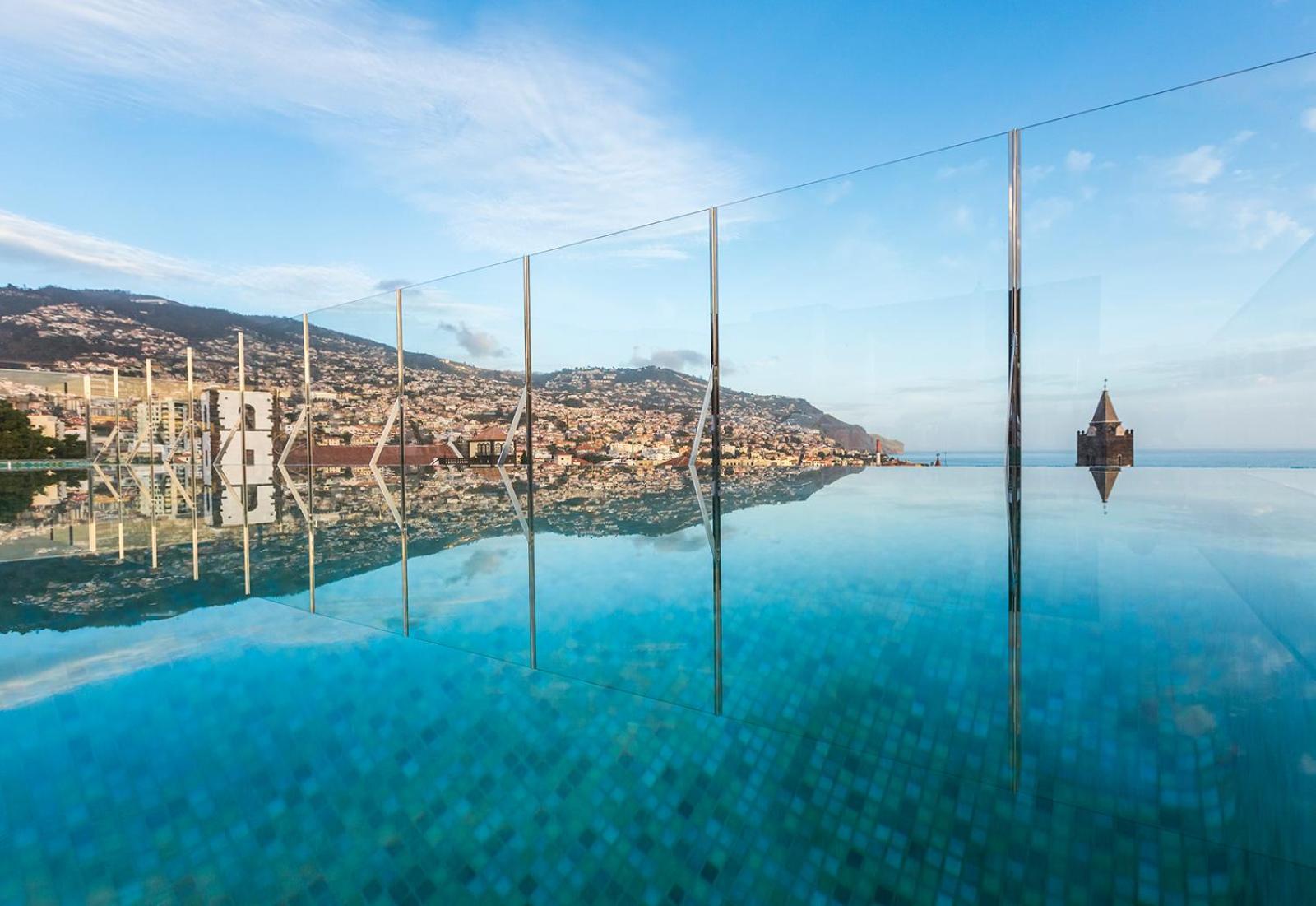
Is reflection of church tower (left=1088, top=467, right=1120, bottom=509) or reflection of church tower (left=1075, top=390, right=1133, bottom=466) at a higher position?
reflection of church tower (left=1075, top=390, right=1133, bottom=466)

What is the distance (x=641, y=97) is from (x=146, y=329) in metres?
10.3

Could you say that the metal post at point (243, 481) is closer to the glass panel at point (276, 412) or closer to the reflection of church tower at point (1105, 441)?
the glass panel at point (276, 412)

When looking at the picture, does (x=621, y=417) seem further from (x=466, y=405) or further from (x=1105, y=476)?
(x=1105, y=476)

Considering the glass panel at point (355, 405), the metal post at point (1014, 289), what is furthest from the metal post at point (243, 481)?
the metal post at point (1014, 289)

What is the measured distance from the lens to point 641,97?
279 inches

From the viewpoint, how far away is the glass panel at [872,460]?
0.79 m

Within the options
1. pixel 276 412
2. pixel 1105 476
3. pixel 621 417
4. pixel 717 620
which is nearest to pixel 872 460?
pixel 1105 476

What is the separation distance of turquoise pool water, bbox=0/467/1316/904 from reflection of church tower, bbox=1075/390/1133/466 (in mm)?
2183

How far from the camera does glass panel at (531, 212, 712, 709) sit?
1597mm

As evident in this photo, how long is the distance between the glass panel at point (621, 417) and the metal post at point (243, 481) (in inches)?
29.4

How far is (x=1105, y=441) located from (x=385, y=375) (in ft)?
18.9

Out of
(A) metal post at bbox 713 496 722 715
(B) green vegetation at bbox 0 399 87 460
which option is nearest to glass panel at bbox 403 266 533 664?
(A) metal post at bbox 713 496 722 715

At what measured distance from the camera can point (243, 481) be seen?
6188mm

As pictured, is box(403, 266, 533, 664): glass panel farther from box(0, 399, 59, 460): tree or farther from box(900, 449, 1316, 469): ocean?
box(0, 399, 59, 460): tree
